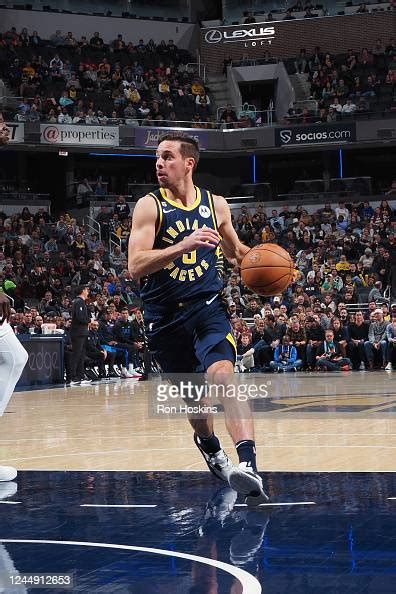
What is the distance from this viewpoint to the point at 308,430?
865 cm

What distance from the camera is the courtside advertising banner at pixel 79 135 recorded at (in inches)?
1209

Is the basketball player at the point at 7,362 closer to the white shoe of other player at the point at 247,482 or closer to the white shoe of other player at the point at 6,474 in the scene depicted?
the white shoe of other player at the point at 6,474

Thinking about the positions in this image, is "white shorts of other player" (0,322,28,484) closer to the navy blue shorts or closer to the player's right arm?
the navy blue shorts

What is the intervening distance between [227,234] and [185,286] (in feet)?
1.80

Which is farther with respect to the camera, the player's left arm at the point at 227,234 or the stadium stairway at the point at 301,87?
the stadium stairway at the point at 301,87

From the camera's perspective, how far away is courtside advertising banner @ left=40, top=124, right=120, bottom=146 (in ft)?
101

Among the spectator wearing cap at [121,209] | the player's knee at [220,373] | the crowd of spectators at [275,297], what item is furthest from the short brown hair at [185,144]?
the spectator wearing cap at [121,209]

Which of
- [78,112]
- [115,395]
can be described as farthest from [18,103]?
[115,395]

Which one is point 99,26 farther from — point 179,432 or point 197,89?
point 179,432

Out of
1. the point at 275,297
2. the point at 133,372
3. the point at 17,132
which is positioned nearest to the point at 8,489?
the point at 133,372

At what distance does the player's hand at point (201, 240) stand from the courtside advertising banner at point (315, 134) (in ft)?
94.0

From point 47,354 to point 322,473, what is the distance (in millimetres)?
11620

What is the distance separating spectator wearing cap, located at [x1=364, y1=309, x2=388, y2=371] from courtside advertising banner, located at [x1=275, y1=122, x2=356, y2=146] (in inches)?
564

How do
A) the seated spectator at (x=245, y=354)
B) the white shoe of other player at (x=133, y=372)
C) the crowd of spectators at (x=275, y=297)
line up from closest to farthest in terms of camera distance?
the white shoe of other player at (x=133, y=372), the seated spectator at (x=245, y=354), the crowd of spectators at (x=275, y=297)
